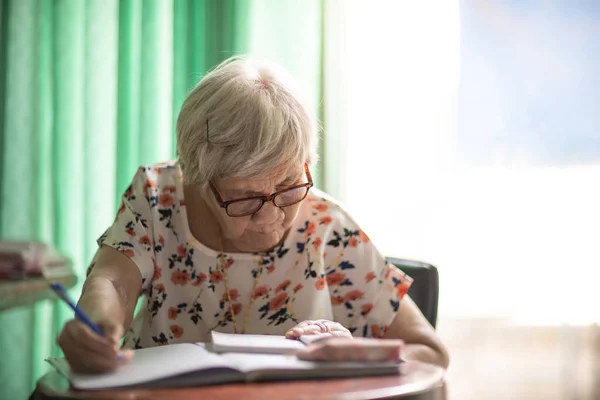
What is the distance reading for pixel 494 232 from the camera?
8.55 ft

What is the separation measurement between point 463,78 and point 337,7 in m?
0.53

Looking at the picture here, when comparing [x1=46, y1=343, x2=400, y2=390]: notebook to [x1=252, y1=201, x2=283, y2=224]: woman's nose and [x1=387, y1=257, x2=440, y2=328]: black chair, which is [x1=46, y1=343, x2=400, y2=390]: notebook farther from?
[x1=387, y1=257, x2=440, y2=328]: black chair

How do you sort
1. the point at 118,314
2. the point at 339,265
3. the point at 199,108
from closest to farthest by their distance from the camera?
1. the point at 118,314
2. the point at 199,108
3. the point at 339,265

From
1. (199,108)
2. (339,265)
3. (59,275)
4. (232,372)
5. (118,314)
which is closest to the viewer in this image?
(232,372)

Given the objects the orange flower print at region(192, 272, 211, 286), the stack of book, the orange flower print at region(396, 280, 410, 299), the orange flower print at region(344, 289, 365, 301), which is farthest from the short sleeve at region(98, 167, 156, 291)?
the orange flower print at region(396, 280, 410, 299)

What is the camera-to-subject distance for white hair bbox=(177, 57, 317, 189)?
4.89 feet

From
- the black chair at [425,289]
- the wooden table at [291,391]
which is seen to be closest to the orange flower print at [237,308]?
the black chair at [425,289]

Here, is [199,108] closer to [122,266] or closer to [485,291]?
[122,266]

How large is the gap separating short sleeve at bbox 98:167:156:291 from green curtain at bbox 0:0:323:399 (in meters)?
0.73

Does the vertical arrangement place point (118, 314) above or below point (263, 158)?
below

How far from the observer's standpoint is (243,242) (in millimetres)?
1707

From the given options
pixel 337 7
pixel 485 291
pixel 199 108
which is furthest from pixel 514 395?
pixel 199 108

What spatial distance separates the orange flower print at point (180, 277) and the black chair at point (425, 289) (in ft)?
1.85

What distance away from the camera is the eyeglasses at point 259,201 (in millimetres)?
1543
